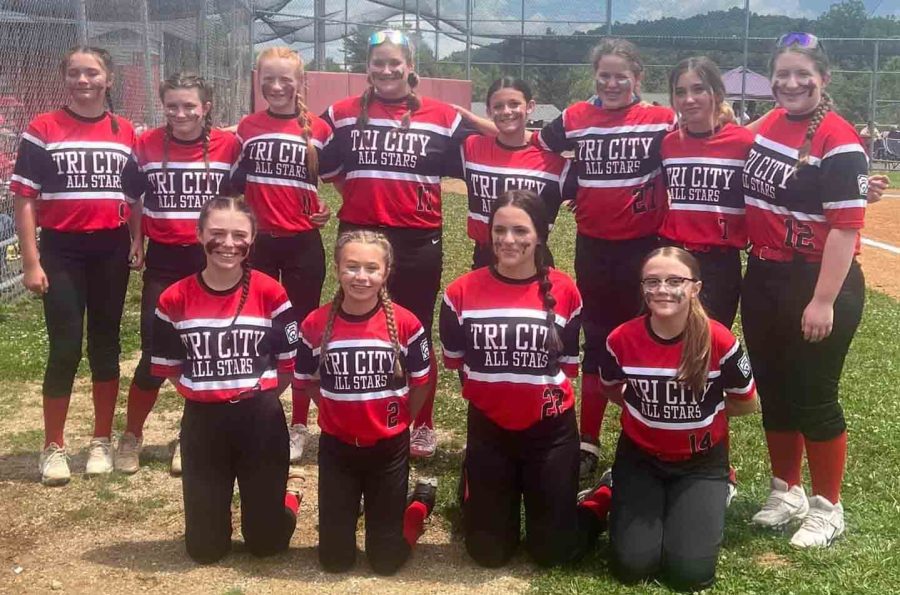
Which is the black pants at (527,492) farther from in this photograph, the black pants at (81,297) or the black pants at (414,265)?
the black pants at (81,297)

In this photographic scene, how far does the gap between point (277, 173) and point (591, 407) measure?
6.10 feet

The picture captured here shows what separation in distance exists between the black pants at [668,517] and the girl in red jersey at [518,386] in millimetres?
203

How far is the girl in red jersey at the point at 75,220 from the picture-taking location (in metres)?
4.16

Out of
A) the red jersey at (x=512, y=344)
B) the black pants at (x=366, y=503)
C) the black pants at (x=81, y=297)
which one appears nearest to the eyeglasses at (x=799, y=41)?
the red jersey at (x=512, y=344)

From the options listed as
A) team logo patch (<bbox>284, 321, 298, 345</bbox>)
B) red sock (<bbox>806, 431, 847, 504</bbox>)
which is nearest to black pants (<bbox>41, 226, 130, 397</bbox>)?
team logo patch (<bbox>284, 321, 298, 345</bbox>)

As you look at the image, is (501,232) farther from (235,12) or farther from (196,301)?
(235,12)

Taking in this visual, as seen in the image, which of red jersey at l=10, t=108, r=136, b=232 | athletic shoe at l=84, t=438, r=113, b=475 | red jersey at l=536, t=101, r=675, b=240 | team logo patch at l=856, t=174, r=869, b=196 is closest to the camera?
team logo patch at l=856, t=174, r=869, b=196

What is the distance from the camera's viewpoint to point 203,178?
4.23 meters

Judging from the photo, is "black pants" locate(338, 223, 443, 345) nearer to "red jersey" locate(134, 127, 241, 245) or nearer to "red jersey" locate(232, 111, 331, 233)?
"red jersey" locate(232, 111, 331, 233)

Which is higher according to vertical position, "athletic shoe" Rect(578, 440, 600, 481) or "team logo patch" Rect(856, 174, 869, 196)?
"team logo patch" Rect(856, 174, 869, 196)

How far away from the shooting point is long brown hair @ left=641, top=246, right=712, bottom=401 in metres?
3.44

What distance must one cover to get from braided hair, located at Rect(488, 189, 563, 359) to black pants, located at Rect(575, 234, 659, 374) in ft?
1.86

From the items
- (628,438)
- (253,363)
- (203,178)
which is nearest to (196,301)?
(253,363)

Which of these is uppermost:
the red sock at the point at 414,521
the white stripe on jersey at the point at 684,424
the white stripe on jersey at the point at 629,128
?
the white stripe on jersey at the point at 629,128
